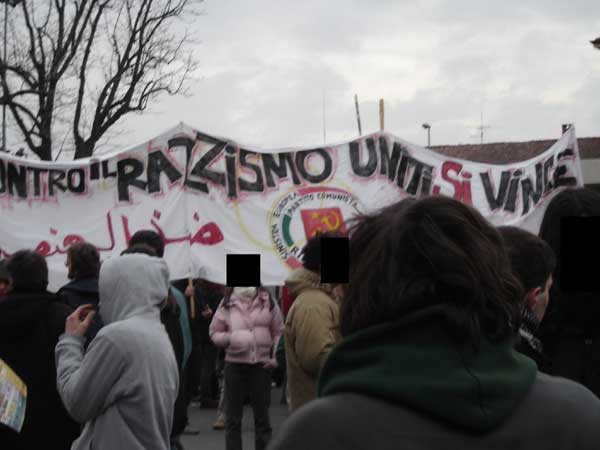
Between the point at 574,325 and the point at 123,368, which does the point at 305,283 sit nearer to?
the point at 123,368

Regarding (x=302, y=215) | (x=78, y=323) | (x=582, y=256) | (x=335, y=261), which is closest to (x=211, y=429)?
(x=302, y=215)

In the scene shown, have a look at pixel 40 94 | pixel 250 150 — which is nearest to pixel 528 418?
pixel 250 150

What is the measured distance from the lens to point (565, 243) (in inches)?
98.6

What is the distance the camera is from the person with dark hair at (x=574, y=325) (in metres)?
3.06

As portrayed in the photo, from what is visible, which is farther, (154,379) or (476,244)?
(154,379)

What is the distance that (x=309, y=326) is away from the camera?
15.7ft

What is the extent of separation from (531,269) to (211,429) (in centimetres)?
837

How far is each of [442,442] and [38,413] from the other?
3.23 m

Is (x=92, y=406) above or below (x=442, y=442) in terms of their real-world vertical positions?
below

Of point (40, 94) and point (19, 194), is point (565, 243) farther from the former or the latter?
point (40, 94)

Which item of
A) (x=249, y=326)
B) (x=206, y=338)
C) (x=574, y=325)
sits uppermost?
(x=574, y=325)

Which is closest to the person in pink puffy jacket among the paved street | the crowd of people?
the paved street

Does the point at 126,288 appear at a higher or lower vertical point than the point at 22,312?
higher

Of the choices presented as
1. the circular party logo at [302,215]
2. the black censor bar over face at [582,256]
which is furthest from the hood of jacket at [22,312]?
the circular party logo at [302,215]
